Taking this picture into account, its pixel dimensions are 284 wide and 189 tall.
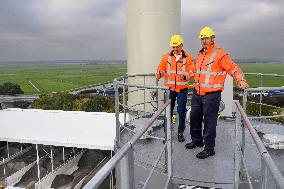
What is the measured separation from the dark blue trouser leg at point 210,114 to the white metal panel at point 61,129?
968cm

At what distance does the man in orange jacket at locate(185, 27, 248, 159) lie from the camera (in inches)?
203

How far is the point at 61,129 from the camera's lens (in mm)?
17406

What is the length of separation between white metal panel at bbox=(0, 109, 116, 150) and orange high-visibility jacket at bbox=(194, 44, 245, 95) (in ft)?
32.9

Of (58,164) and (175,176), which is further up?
(175,176)

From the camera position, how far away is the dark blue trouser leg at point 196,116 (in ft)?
18.8

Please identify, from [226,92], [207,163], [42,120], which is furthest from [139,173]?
[42,120]

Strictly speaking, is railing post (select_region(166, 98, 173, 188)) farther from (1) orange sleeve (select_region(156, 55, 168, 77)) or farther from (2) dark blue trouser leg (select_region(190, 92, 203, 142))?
(1) orange sleeve (select_region(156, 55, 168, 77))

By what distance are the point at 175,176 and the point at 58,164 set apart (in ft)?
45.9

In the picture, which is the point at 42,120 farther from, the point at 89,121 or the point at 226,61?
the point at 226,61

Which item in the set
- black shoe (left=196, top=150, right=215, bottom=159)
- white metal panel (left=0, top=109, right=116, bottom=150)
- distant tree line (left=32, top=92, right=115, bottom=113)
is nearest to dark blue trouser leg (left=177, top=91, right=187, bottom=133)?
black shoe (left=196, top=150, right=215, bottom=159)

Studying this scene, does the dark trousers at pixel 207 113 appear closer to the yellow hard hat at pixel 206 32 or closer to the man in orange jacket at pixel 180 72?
the man in orange jacket at pixel 180 72

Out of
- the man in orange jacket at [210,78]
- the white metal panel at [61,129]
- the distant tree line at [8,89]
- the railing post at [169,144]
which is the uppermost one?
the man in orange jacket at [210,78]

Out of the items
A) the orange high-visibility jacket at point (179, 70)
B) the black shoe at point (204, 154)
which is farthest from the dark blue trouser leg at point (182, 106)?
the black shoe at point (204, 154)

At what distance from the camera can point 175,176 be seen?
4.78 m
